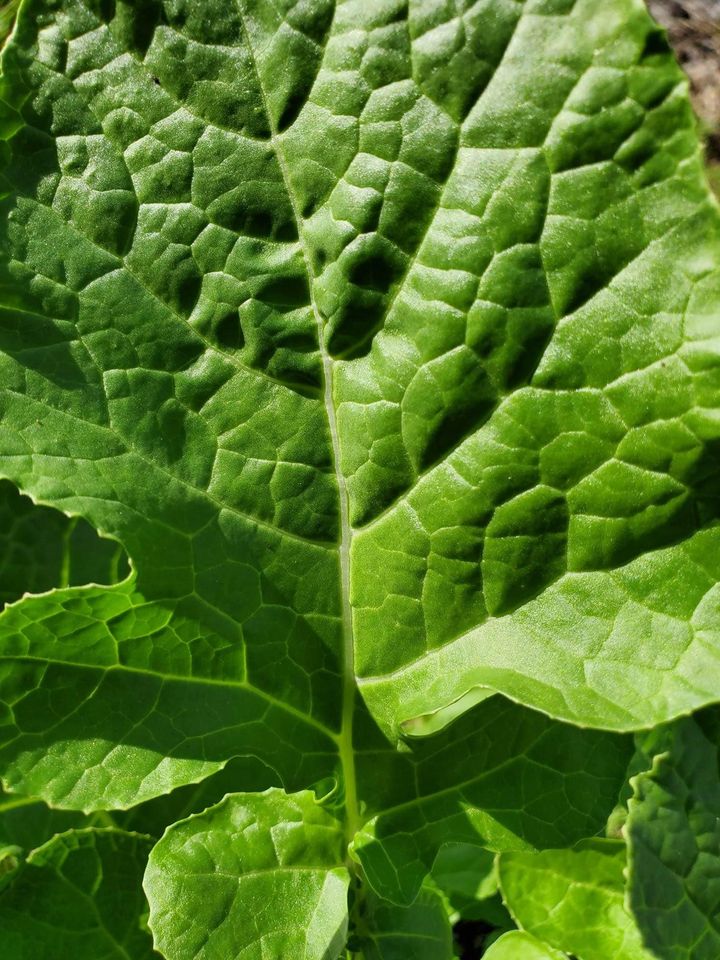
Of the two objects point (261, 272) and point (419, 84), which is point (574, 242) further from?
point (261, 272)

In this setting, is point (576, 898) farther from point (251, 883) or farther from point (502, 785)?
point (251, 883)

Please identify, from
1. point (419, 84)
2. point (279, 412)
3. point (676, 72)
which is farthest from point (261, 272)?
point (676, 72)

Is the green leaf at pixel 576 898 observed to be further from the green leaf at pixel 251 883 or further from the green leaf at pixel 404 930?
the green leaf at pixel 251 883

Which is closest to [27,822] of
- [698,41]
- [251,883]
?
[251,883]

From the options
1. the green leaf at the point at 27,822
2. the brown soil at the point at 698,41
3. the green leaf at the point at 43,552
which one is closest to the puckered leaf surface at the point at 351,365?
the green leaf at the point at 27,822

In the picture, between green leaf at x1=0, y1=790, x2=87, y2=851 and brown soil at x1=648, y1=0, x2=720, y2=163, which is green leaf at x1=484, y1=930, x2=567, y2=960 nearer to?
green leaf at x1=0, y1=790, x2=87, y2=851

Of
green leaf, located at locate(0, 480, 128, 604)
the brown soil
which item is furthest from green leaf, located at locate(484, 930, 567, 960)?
the brown soil
